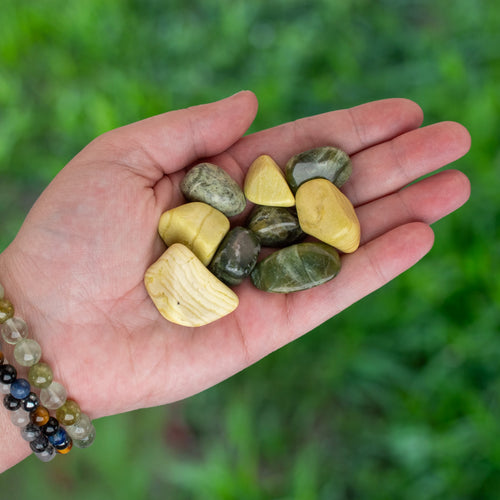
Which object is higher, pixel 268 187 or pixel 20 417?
pixel 268 187

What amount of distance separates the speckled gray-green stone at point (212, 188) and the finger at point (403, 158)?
34 centimetres

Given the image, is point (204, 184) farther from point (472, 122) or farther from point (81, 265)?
point (472, 122)

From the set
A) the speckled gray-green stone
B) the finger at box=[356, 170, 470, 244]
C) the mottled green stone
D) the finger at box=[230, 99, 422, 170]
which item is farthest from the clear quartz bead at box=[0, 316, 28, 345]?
the finger at box=[356, 170, 470, 244]

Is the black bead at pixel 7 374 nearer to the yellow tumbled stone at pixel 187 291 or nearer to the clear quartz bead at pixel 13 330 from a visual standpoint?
the clear quartz bead at pixel 13 330

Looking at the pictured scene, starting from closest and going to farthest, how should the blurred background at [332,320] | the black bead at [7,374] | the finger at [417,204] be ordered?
1. the black bead at [7,374]
2. the finger at [417,204]
3. the blurred background at [332,320]

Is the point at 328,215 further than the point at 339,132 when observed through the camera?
No

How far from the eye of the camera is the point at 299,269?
1.43 meters

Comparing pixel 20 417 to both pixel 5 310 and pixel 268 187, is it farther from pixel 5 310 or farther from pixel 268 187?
pixel 268 187

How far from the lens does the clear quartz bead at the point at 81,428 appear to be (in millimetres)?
1386

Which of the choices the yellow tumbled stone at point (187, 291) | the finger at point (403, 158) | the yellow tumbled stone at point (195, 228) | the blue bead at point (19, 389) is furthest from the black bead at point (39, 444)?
the finger at point (403, 158)

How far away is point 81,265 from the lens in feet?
4.50

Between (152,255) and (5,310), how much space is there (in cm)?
37

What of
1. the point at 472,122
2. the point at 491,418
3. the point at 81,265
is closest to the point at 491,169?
the point at 472,122

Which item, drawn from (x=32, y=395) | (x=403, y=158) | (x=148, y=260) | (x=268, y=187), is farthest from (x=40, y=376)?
(x=403, y=158)
